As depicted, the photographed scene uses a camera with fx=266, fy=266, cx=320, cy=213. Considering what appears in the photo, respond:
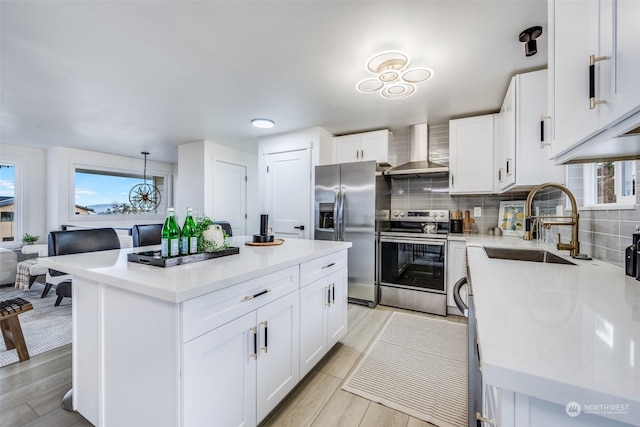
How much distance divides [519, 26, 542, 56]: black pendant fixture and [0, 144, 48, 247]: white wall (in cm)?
709

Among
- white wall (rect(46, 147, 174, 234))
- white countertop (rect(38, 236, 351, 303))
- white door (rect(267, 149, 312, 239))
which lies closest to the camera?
white countertop (rect(38, 236, 351, 303))

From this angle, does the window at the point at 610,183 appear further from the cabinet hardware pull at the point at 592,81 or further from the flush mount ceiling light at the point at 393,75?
the flush mount ceiling light at the point at 393,75

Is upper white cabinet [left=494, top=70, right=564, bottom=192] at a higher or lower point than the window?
higher

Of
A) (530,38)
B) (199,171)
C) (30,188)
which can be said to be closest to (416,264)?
(530,38)

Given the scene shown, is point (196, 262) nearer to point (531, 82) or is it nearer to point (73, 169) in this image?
point (531, 82)

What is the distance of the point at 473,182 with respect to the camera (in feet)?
10.00

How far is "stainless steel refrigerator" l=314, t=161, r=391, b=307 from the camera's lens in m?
3.25

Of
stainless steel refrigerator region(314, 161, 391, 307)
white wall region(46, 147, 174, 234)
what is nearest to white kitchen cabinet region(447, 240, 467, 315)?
stainless steel refrigerator region(314, 161, 391, 307)

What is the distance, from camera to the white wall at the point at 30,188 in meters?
4.55

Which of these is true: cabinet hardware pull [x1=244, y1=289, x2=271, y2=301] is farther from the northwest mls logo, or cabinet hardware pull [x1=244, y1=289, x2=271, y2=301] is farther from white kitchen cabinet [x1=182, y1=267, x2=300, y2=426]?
the northwest mls logo

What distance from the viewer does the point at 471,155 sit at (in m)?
3.07

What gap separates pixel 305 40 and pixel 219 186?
3374 millimetres

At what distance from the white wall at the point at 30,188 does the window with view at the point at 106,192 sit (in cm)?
53

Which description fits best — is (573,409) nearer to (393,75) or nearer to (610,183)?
(610,183)
